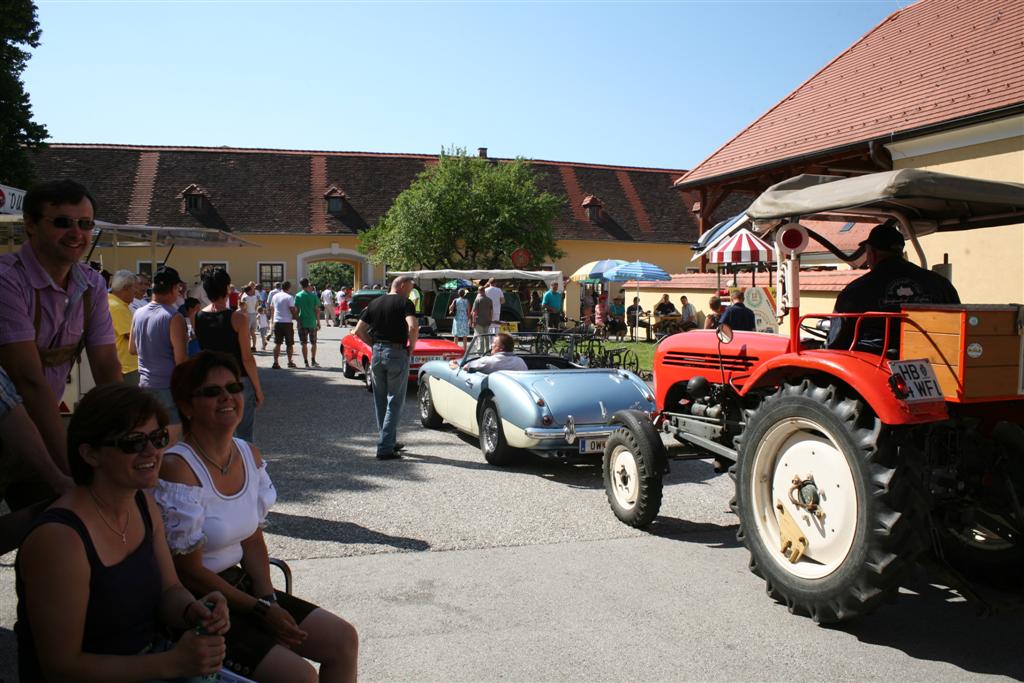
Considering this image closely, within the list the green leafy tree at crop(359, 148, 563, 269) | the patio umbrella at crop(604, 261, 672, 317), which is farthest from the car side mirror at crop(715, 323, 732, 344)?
the green leafy tree at crop(359, 148, 563, 269)

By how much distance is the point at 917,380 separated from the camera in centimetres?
391

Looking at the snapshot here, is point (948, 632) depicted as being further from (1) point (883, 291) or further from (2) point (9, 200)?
(2) point (9, 200)

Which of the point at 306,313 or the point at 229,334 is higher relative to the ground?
the point at 306,313

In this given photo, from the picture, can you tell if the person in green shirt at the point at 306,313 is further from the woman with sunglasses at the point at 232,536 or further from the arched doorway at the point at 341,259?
the arched doorway at the point at 341,259

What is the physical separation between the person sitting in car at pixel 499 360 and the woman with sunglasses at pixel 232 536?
545cm

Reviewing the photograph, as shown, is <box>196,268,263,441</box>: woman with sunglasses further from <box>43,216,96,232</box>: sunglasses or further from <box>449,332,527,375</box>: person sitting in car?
<box>43,216,96,232</box>: sunglasses

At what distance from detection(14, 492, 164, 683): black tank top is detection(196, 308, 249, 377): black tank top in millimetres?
4281

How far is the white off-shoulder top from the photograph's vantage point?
2668mm

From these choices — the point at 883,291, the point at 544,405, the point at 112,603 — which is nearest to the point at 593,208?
the point at 544,405

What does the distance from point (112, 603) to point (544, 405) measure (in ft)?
17.5

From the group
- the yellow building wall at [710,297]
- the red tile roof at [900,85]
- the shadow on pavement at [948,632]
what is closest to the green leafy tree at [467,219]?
the yellow building wall at [710,297]

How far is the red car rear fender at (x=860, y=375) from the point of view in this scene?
3846 mm

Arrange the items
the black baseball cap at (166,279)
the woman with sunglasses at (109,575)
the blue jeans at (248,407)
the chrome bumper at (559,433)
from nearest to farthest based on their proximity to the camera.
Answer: the woman with sunglasses at (109,575), the black baseball cap at (166,279), the blue jeans at (248,407), the chrome bumper at (559,433)

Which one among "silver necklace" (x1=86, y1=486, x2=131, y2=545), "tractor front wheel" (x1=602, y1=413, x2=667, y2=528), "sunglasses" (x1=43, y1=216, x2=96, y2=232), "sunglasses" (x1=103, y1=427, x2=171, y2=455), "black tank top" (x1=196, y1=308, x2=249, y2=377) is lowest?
"tractor front wheel" (x1=602, y1=413, x2=667, y2=528)
